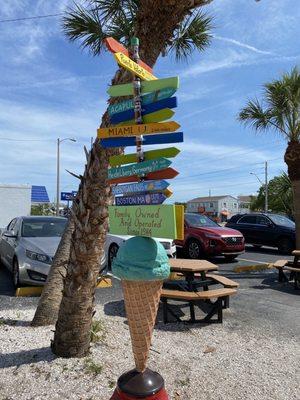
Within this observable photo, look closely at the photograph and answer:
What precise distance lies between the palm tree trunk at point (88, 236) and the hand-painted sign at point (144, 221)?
3.63 ft

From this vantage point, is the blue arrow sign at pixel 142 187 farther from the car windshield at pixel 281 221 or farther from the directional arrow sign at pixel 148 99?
the car windshield at pixel 281 221

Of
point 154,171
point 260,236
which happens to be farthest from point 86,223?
point 260,236

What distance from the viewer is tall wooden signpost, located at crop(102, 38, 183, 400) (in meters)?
2.93

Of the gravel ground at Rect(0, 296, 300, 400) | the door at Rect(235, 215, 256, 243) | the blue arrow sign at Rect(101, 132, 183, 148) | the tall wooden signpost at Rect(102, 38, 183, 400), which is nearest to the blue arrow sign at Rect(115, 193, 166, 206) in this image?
the tall wooden signpost at Rect(102, 38, 183, 400)

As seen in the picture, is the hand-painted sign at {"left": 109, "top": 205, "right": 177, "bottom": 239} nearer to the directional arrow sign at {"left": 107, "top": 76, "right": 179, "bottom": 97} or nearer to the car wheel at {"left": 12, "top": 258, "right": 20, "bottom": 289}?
the directional arrow sign at {"left": 107, "top": 76, "right": 179, "bottom": 97}

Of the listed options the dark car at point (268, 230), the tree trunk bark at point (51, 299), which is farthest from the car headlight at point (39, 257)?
the dark car at point (268, 230)

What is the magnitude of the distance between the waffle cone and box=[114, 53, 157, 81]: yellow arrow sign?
1479 mm

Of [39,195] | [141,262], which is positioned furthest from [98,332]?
[39,195]

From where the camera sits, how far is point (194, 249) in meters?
15.0

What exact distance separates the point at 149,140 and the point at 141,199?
0.44m

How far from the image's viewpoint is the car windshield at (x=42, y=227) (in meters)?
9.79

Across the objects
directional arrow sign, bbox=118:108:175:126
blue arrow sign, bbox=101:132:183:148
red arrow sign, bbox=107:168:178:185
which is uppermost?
directional arrow sign, bbox=118:108:175:126

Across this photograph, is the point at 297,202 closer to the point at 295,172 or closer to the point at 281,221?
the point at 295,172

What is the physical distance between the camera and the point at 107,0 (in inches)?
297
